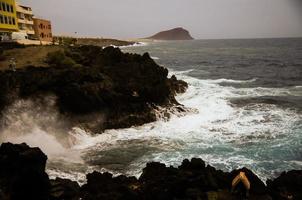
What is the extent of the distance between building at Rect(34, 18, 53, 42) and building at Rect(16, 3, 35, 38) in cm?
169

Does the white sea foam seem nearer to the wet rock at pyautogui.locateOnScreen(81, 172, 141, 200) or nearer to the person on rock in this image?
the wet rock at pyautogui.locateOnScreen(81, 172, 141, 200)

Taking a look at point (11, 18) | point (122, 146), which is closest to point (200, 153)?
point (122, 146)

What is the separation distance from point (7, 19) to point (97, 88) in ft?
84.8

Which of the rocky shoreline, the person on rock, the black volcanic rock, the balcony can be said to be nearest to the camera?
the rocky shoreline

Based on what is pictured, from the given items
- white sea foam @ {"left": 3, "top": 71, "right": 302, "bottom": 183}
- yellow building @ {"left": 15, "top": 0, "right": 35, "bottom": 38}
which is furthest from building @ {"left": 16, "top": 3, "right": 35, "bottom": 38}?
white sea foam @ {"left": 3, "top": 71, "right": 302, "bottom": 183}

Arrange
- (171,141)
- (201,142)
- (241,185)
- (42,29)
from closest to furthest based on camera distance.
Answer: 1. (241,185)
2. (201,142)
3. (171,141)
4. (42,29)

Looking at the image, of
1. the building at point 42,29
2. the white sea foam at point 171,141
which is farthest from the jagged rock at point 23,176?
the building at point 42,29

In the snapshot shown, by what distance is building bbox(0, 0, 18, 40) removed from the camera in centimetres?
4454

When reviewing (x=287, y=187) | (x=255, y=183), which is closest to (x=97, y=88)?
(x=255, y=183)

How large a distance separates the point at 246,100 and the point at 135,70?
40.4ft

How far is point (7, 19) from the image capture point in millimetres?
46219

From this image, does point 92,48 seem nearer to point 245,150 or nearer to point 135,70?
point 135,70

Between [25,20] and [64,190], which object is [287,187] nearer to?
[64,190]

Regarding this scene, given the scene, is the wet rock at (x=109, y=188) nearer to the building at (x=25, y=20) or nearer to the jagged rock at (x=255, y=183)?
the jagged rock at (x=255, y=183)
